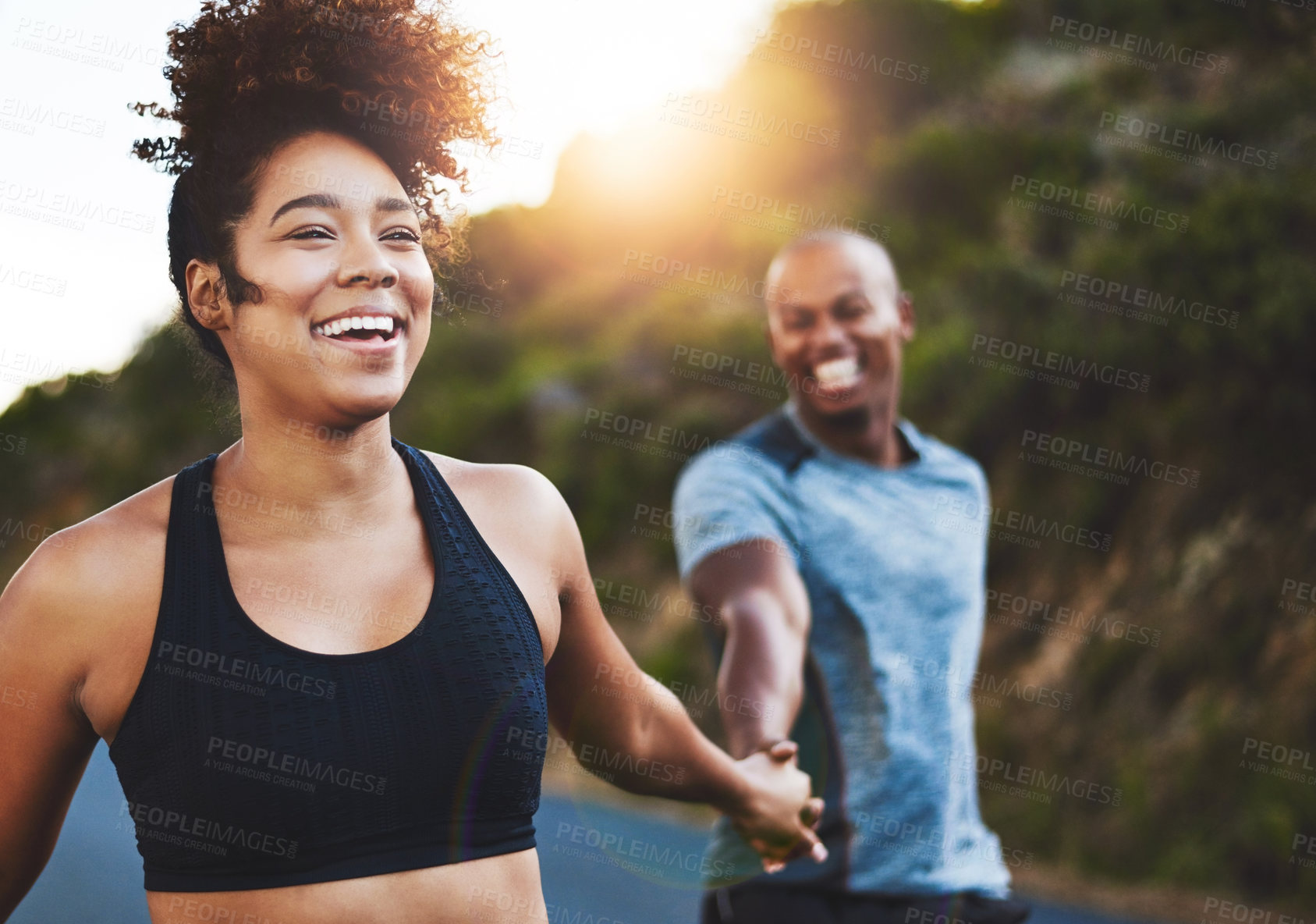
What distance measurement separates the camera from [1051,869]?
361 inches

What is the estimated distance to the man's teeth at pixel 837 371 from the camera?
3355 millimetres

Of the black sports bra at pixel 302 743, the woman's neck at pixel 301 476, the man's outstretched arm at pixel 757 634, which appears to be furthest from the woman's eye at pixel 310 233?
the man's outstretched arm at pixel 757 634

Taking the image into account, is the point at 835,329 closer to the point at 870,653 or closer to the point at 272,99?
the point at 870,653

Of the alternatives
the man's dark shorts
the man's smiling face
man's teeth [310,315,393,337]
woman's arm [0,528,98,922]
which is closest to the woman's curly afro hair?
man's teeth [310,315,393,337]

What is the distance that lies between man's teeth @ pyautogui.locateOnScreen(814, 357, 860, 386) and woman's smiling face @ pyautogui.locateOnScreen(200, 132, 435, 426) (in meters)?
1.84

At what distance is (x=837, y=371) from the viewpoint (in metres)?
3.37

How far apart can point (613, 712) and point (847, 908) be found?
1.13 meters

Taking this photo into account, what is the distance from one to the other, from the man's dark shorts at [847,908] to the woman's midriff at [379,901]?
1244 millimetres

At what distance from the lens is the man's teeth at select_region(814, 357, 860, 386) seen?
3.36 meters

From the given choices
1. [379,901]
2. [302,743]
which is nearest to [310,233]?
[302,743]

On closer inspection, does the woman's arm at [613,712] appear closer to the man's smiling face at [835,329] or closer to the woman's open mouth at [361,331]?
the woman's open mouth at [361,331]

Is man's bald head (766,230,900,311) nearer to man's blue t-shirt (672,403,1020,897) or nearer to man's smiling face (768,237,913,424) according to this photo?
man's smiling face (768,237,913,424)

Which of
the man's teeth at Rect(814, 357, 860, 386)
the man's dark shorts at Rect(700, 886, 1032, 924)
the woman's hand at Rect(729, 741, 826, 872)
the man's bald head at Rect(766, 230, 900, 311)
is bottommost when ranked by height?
the man's dark shorts at Rect(700, 886, 1032, 924)

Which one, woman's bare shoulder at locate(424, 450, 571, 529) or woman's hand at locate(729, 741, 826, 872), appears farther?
woman's hand at locate(729, 741, 826, 872)
